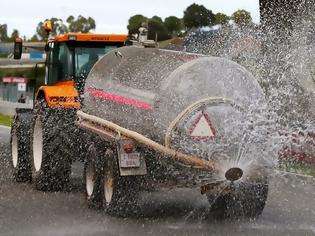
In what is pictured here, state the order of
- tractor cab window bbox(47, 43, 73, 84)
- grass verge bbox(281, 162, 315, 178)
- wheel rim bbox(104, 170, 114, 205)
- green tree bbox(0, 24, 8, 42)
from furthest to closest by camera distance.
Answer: green tree bbox(0, 24, 8, 42)
grass verge bbox(281, 162, 315, 178)
tractor cab window bbox(47, 43, 73, 84)
wheel rim bbox(104, 170, 114, 205)

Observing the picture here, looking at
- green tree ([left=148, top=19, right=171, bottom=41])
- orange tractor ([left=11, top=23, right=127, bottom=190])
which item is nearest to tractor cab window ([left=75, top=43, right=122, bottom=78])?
orange tractor ([left=11, top=23, right=127, bottom=190])

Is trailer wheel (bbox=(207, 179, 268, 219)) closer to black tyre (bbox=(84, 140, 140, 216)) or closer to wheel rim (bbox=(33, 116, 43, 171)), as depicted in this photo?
black tyre (bbox=(84, 140, 140, 216))

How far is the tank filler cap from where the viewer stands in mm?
8227

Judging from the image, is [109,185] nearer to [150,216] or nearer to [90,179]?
[150,216]

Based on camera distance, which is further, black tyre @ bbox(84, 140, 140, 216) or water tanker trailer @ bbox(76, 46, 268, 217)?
black tyre @ bbox(84, 140, 140, 216)

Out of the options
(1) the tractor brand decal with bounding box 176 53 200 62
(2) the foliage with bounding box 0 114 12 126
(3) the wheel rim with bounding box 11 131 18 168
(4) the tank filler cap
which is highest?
(1) the tractor brand decal with bounding box 176 53 200 62

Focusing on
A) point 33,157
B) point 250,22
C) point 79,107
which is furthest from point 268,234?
point 250,22

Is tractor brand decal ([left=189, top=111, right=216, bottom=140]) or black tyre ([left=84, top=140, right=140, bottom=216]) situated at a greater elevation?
tractor brand decal ([left=189, top=111, right=216, bottom=140])

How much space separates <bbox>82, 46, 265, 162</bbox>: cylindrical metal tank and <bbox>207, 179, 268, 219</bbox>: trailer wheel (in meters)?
0.84

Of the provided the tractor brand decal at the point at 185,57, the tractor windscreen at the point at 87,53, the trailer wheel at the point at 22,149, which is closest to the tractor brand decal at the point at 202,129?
the tractor brand decal at the point at 185,57

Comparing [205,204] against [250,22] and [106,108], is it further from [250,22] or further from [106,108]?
[250,22]

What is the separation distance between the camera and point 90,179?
32.5ft

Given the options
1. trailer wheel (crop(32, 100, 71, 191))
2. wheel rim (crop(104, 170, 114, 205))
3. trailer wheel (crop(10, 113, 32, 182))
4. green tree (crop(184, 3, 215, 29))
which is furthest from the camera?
green tree (crop(184, 3, 215, 29))

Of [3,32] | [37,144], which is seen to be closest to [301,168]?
[37,144]
